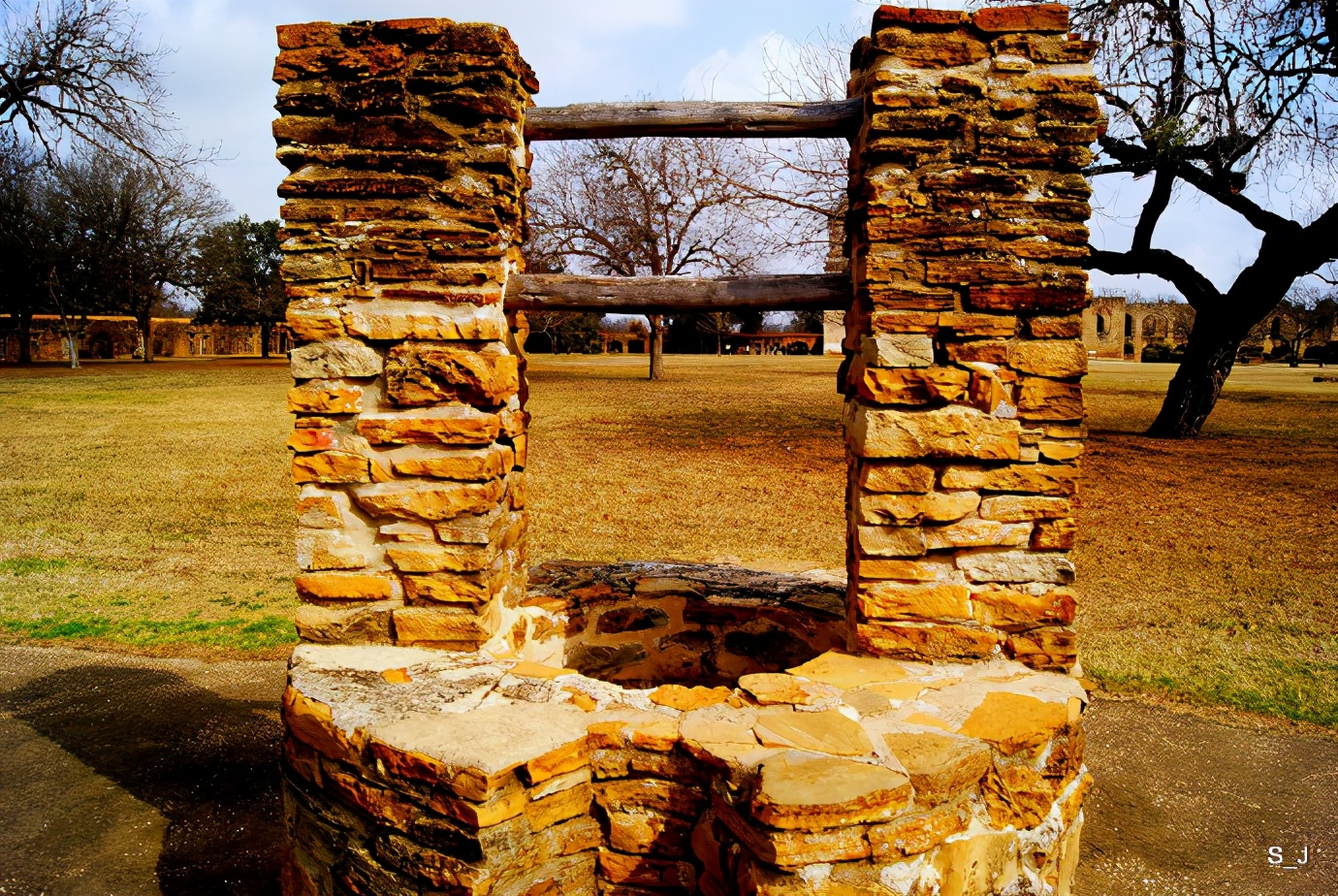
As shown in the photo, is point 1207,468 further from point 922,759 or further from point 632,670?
point 922,759

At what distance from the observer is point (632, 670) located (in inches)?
167

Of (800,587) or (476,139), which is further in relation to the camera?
(800,587)

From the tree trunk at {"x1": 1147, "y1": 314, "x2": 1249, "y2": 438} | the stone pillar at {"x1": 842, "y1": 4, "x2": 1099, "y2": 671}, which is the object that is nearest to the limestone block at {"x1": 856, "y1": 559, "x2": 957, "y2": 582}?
the stone pillar at {"x1": 842, "y1": 4, "x2": 1099, "y2": 671}

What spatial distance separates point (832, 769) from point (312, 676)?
1.70m

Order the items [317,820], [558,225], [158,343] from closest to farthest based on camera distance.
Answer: [317,820]
[558,225]
[158,343]

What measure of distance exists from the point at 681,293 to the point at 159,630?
5.01 metres

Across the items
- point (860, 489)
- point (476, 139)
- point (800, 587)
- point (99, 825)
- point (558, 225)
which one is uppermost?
point (558, 225)

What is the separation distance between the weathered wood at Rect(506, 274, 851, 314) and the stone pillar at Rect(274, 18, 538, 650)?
0.39m

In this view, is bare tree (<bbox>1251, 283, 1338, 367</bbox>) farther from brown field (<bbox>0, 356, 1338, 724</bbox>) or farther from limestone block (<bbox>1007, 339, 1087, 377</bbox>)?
limestone block (<bbox>1007, 339, 1087, 377</bbox>)

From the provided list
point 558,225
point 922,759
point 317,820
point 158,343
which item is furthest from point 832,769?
point 158,343

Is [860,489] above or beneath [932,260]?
beneath

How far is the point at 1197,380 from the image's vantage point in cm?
1143

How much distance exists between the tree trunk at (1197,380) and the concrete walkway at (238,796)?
8.04 meters

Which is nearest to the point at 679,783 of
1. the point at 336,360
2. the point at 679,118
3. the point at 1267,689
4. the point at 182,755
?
the point at 336,360
